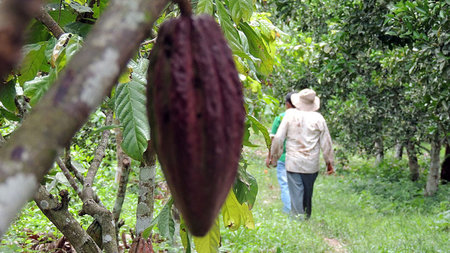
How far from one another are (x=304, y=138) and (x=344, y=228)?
1151mm

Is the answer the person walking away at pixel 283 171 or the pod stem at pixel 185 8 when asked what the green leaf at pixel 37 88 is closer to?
the pod stem at pixel 185 8

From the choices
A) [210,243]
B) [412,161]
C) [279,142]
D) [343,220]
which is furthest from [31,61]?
[412,161]

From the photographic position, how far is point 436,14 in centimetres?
377

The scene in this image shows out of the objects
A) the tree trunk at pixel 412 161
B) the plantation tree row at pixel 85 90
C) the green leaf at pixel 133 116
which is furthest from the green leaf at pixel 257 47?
the tree trunk at pixel 412 161

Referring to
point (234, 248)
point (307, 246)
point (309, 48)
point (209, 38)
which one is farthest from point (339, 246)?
point (209, 38)

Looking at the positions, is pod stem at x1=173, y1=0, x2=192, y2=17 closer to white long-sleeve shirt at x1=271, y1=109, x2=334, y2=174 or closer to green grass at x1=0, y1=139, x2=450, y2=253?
green grass at x1=0, y1=139, x2=450, y2=253

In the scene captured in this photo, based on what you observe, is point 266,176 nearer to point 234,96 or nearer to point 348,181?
point 348,181

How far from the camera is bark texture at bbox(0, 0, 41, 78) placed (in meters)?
0.34

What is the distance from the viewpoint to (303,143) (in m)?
5.91

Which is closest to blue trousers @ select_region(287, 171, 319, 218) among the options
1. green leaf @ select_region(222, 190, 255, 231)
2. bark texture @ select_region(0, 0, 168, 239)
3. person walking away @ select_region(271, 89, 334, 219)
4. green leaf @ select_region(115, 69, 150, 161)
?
person walking away @ select_region(271, 89, 334, 219)

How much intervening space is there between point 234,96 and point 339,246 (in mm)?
4819

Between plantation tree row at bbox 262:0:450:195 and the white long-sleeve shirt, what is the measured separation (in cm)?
53

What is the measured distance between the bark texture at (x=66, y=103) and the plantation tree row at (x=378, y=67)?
3.44 m

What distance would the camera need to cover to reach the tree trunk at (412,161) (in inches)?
363
